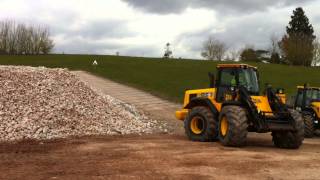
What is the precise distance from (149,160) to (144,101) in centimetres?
1684

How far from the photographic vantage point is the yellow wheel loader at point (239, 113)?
1484 cm

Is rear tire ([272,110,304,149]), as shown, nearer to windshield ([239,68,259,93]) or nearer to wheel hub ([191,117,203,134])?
windshield ([239,68,259,93])

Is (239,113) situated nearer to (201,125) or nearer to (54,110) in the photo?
(201,125)

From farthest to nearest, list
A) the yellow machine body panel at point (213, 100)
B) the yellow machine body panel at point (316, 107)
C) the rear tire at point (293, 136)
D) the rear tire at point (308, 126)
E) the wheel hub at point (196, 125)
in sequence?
the yellow machine body panel at point (316, 107)
the rear tire at point (308, 126)
the wheel hub at point (196, 125)
the yellow machine body panel at point (213, 100)
the rear tire at point (293, 136)

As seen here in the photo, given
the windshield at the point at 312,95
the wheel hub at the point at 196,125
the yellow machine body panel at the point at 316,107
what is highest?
Result: the windshield at the point at 312,95

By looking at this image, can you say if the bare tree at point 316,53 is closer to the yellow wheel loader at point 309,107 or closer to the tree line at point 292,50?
the tree line at point 292,50

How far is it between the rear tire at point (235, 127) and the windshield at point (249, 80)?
1.13m

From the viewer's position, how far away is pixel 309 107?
21375mm

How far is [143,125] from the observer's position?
67.9 feet

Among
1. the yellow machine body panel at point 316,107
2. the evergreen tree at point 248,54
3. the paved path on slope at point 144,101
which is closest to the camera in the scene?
the yellow machine body panel at point 316,107

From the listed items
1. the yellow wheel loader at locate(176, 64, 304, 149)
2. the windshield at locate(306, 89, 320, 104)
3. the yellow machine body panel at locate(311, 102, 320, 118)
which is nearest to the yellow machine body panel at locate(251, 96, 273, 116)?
the yellow wheel loader at locate(176, 64, 304, 149)

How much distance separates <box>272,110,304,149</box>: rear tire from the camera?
1539 centimetres

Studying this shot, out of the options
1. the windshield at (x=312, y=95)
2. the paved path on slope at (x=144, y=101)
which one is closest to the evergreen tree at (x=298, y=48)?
the paved path on slope at (x=144, y=101)

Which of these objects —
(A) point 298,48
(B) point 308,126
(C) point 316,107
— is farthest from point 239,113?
(A) point 298,48
